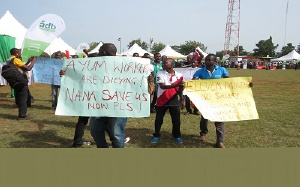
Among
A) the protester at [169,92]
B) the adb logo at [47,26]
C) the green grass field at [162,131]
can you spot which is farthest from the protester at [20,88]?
the protester at [169,92]

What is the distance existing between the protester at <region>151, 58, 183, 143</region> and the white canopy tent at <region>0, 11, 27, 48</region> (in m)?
12.5

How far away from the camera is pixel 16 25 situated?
619 inches

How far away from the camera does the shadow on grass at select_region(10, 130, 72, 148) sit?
5.17 meters

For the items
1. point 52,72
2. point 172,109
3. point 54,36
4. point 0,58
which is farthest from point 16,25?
point 172,109

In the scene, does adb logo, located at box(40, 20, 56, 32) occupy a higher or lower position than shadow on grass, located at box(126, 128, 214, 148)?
higher

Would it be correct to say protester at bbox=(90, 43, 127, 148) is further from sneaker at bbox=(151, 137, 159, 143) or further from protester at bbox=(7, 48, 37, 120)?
protester at bbox=(7, 48, 37, 120)

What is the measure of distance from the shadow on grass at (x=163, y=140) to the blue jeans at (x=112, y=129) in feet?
4.96

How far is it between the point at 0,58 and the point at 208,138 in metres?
11.4

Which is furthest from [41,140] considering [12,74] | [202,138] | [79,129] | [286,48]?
[286,48]

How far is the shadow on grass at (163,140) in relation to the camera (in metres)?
5.34

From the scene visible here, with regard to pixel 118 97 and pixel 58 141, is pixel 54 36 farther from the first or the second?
pixel 118 97

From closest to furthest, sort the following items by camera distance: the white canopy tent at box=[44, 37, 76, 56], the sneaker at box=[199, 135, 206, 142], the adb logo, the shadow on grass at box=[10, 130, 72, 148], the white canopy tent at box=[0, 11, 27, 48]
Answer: the shadow on grass at box=[10, 130, 72, 148], the sneaker at box=[199, 135, 206, 142], the adb logo, the white canopy tent at box=[0, 11, 27, 48], the white canopy tent at box=[44, 37, 76, 56]

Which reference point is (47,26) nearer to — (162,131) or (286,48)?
(162,131)

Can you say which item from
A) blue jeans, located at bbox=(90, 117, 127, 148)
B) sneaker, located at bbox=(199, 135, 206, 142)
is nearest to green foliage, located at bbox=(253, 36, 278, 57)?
sneaker, located at bbox=(199, 135, 206, 142)
